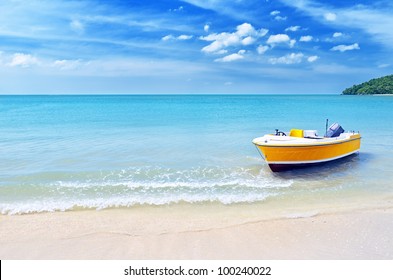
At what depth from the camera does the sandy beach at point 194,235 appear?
16.8ft

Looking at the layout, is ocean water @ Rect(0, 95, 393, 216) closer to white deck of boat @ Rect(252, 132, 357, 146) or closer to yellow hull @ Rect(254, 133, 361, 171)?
yellow hull @ Rect(254, 133, 361, 171)

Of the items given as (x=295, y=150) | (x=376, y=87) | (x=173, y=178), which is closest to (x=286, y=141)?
(x=295, y=150)

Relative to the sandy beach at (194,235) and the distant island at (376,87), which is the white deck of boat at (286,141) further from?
the distant island at (376,87)

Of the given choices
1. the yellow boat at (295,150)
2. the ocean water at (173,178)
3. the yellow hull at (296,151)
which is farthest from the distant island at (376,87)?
the yellow hull at (296,151)

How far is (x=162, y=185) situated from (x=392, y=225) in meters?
5.71

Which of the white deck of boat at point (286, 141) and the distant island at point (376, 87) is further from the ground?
the distant island at point (376, 87)

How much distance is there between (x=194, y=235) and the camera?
581cm

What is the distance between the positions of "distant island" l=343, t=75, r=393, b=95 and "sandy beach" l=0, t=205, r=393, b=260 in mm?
150182

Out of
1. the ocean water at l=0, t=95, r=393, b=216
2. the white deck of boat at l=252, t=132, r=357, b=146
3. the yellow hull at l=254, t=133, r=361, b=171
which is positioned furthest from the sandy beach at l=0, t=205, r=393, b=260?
the white deck of boat at l=252, t=132, r=357, b=146

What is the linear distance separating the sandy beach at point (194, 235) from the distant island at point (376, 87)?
493ft

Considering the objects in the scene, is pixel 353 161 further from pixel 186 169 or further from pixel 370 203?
pixel 186 169

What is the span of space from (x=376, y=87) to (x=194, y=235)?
16202 cm

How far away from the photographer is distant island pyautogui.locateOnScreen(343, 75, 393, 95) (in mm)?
134500

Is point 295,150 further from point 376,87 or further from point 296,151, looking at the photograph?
point 376,87
